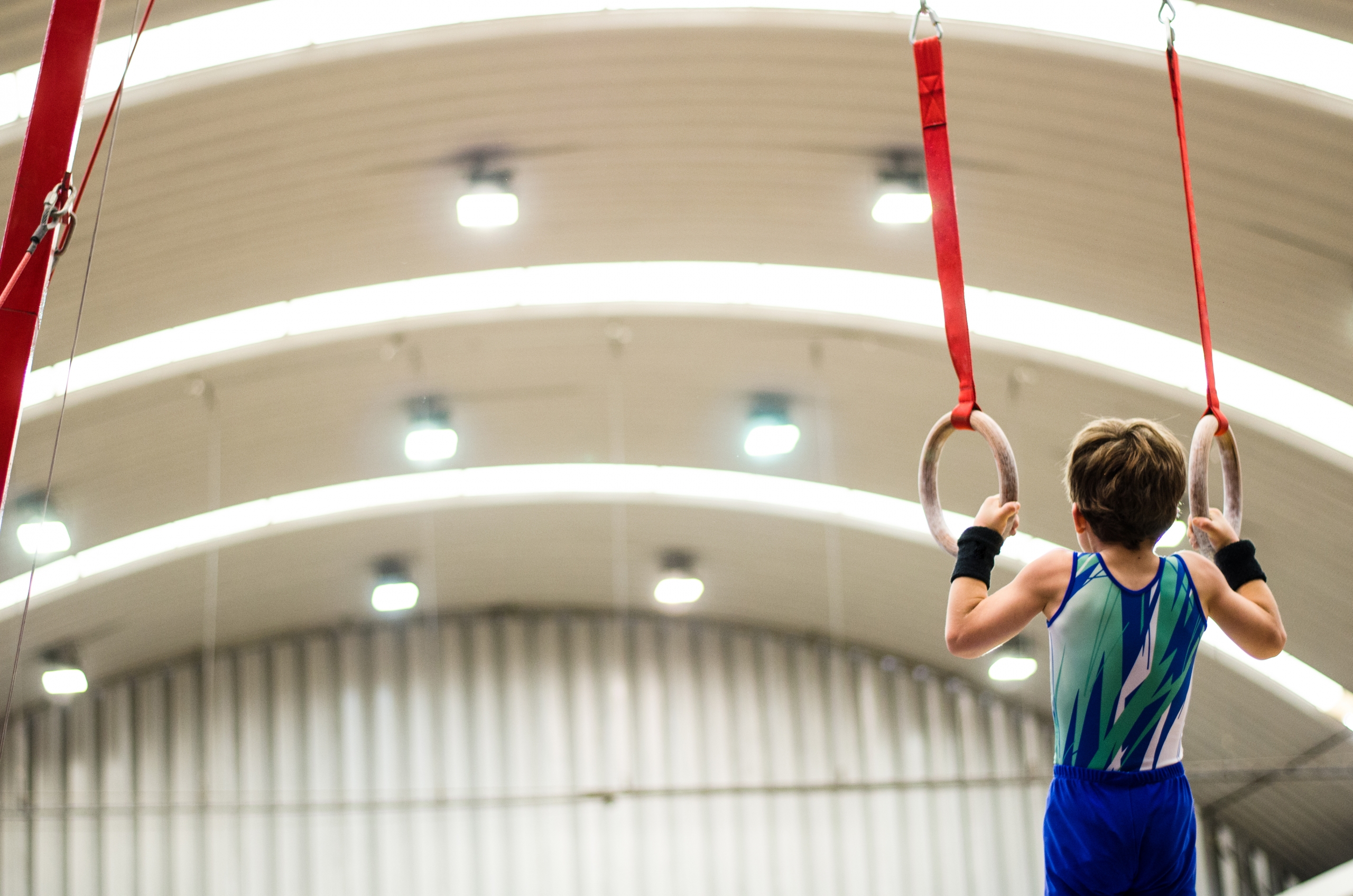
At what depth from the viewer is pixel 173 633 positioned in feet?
53.6

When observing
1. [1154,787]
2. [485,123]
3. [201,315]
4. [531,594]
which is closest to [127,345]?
[201,315]

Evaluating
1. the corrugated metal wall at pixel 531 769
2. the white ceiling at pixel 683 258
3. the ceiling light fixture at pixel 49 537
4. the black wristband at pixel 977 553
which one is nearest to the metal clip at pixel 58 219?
the black wristband at pixel 977 553

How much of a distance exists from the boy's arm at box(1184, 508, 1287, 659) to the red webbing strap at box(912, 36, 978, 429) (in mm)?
511

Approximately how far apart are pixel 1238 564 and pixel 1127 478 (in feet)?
1.50

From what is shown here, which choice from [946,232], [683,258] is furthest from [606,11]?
[946,232]

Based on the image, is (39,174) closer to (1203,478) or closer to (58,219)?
(58,219)

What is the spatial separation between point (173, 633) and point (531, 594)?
176 inches

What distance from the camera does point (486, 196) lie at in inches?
337

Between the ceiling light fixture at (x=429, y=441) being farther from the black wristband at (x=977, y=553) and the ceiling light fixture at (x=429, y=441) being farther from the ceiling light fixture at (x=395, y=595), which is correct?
the black wristband at (x=977, y=553)

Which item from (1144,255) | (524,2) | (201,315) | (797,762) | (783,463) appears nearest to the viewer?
(524,2)

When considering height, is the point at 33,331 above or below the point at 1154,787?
above

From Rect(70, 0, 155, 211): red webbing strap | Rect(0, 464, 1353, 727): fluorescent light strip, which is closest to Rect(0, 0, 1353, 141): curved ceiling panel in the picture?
Rect(70, 0, 155, 211): red webbing strap

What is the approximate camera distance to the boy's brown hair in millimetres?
2191

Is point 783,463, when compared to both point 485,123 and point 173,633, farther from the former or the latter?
point 173,633
